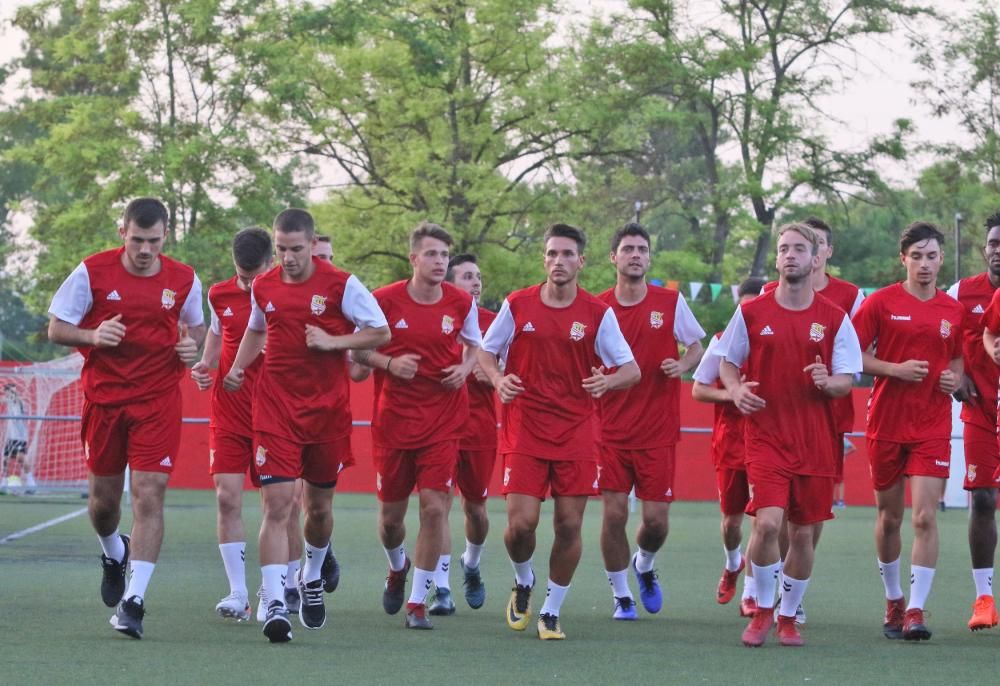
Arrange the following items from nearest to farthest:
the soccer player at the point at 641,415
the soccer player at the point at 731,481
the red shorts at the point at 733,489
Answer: the soccer player at the point at 641,415 → the soccer player at the point at 731,481 → the red shorts at the point at 733,489

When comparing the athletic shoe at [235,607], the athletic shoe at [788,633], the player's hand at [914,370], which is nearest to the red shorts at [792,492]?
the athletic shoe at [788,633]

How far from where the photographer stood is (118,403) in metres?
9.12

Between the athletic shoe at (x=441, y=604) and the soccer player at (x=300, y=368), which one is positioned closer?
the soccer player at (x=300, y=368)

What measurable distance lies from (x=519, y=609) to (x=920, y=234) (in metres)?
3.12

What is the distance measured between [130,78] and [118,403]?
25.4 metres

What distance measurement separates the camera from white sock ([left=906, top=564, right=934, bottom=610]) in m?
9.47

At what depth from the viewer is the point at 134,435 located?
29.8ft

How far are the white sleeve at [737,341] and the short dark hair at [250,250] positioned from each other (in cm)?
Answer: 285

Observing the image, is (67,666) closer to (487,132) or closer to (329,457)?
(329,457)

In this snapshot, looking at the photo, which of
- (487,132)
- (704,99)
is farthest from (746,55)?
(487,132)

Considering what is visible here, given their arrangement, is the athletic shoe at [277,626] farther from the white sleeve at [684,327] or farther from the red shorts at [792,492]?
the white sleeve at [684,327]

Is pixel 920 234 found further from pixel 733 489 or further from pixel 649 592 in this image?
pixel 649 592

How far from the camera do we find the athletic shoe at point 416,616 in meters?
9.50

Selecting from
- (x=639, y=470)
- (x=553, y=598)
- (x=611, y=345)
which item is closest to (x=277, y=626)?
(x=553, y=598)
